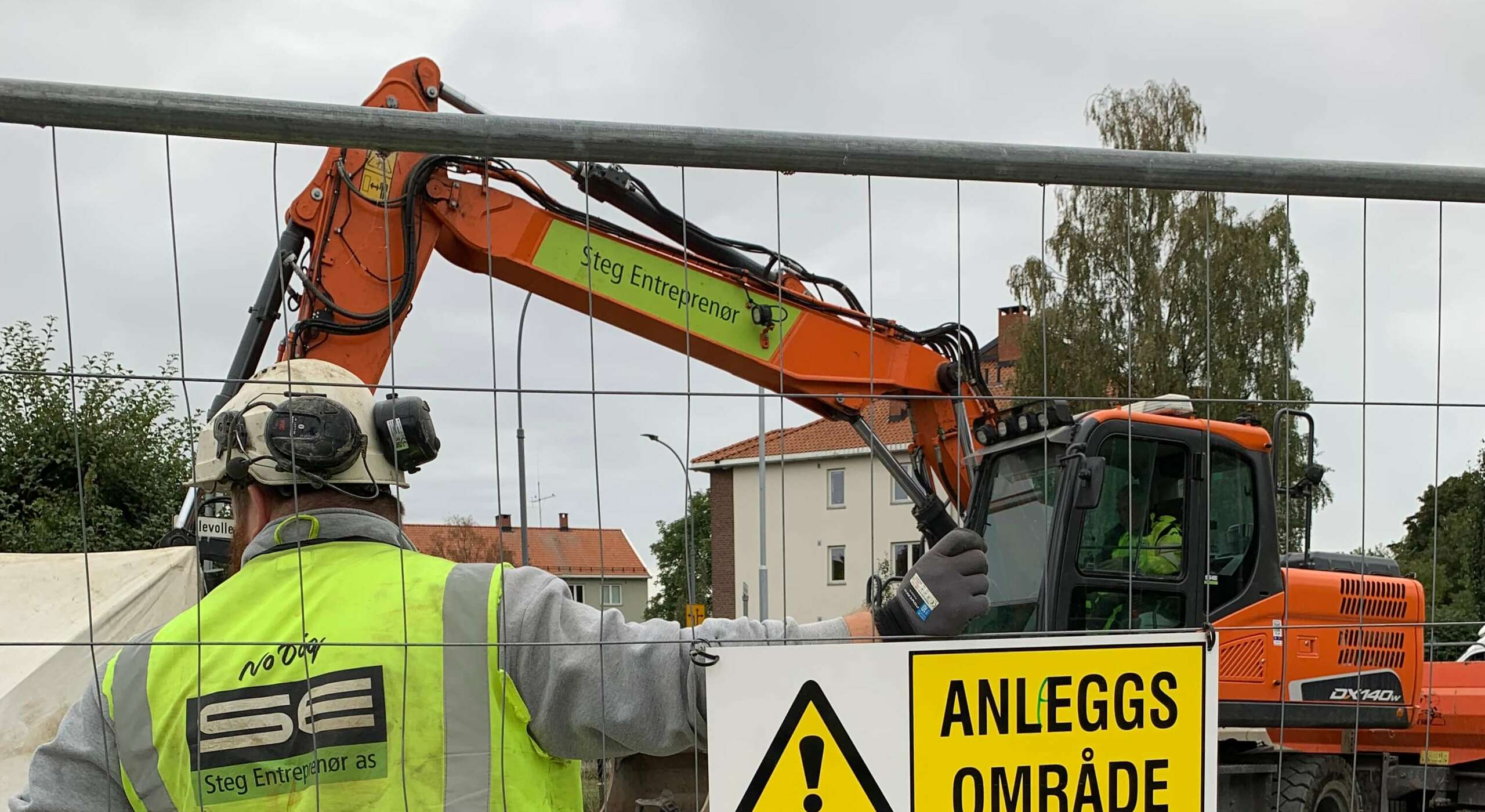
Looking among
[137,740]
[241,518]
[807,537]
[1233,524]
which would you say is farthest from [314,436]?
[1233,524]

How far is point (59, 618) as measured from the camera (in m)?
6.43

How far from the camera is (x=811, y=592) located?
10.3ft

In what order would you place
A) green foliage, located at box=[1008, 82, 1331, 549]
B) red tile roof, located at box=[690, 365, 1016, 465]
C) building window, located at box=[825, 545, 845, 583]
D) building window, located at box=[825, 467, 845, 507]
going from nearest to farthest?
building window, located at box=[825, 545, 845, 583] < building window, located at box=[825, 467, 845, 507] < red tile roof, located at box=[690, 365, 1016, 465] < green foliage, located at box=[1008, 82, 1331, 549]

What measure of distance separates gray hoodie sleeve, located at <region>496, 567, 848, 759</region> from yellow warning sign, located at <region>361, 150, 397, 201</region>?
156 inches

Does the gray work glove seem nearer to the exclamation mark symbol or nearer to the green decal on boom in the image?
the exclamation mark symbol

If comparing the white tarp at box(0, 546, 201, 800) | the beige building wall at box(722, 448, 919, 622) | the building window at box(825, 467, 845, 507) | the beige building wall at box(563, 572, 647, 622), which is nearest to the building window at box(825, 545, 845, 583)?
the beige building wall at box(722, 448, 919, 622)

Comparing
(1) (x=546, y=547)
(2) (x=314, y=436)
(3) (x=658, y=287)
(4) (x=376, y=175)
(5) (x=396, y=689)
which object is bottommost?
(5) (x=396, y=689)

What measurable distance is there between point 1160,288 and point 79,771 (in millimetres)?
18600

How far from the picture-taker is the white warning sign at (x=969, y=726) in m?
2.17

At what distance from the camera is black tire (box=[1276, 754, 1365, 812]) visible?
6207 mm

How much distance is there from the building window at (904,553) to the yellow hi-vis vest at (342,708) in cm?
133

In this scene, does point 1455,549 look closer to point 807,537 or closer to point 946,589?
point 807,537

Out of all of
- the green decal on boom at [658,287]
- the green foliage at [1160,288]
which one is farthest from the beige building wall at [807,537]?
the green foliage at [1160,288]

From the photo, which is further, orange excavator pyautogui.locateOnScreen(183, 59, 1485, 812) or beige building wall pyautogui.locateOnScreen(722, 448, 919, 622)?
orange excavator pyautogui.locateOnScreen(183, 59, 1485, 812)
